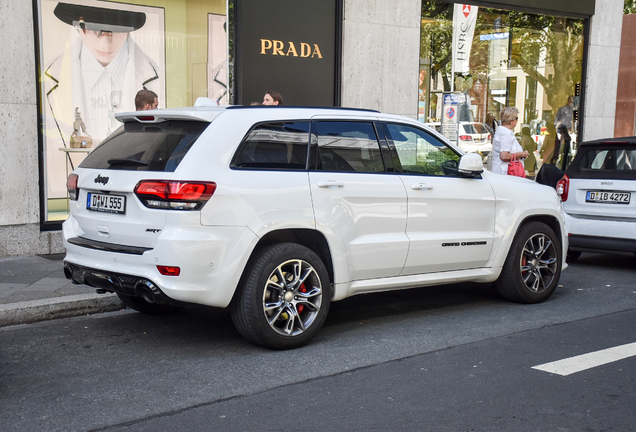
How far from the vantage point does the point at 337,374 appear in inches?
186

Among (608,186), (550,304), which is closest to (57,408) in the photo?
(550,304)

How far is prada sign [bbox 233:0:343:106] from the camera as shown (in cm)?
1066

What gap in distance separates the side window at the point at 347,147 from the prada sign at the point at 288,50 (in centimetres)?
515

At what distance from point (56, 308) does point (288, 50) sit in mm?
6026

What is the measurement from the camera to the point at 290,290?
17.1 feet

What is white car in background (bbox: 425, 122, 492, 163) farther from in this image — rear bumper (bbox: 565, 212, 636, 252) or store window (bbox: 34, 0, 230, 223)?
store window (bbox: 34, 0, 230, 223)

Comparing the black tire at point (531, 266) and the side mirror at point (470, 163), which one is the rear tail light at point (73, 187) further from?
the black tire at point (531, 266)

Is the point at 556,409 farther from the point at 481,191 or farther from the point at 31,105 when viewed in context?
the point at 31,105

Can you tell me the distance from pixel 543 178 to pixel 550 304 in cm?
372

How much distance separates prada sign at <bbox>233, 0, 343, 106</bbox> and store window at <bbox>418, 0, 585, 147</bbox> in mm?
2012

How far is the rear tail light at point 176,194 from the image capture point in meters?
4.74

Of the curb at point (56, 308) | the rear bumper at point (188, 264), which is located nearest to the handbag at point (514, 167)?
the curb at point (56, 308)

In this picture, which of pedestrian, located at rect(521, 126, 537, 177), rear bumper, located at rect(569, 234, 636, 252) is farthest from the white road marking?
pedestrian, located at rect(521, 126, 537, 177)

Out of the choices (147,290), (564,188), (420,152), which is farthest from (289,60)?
(147,290)
